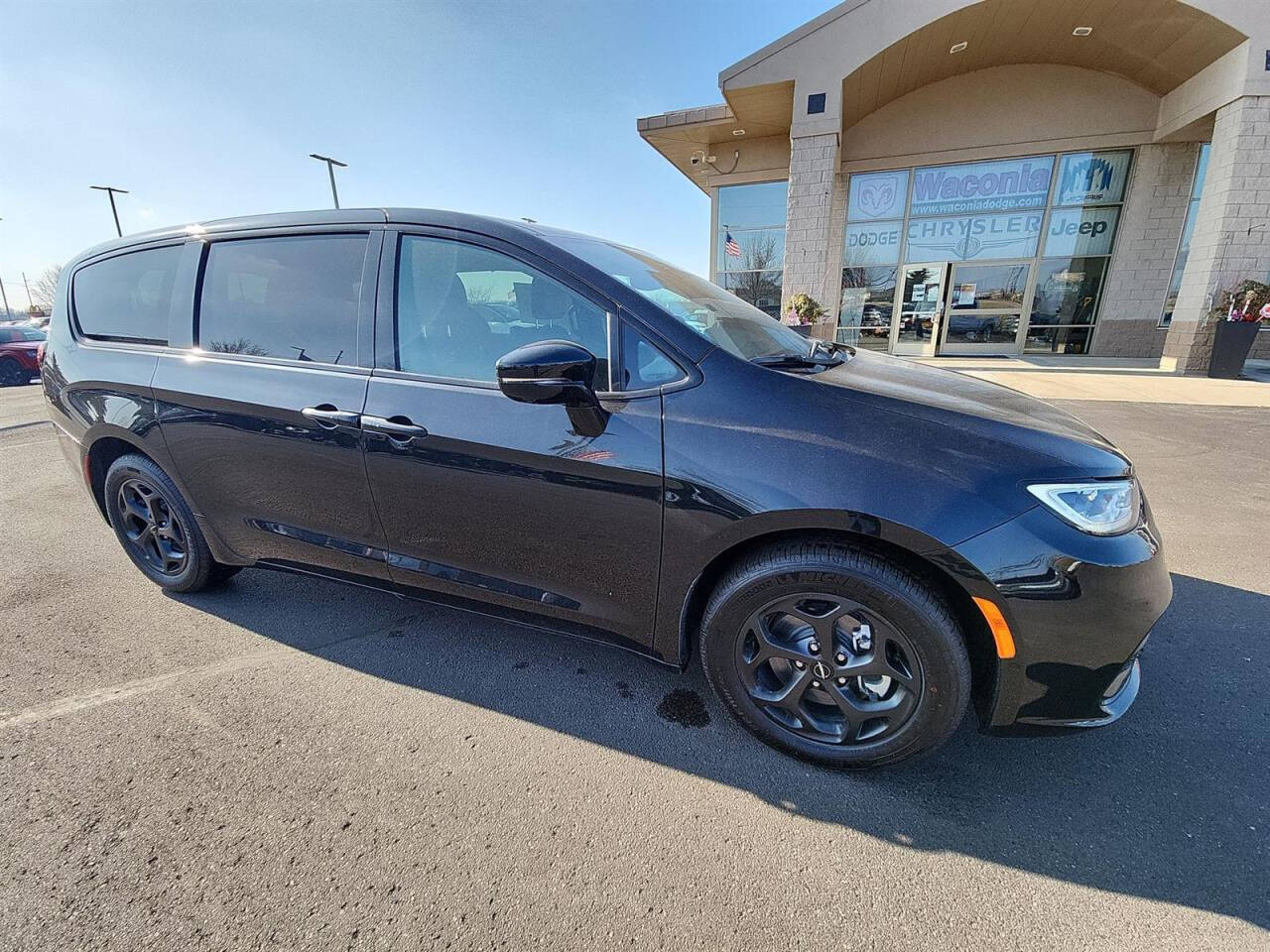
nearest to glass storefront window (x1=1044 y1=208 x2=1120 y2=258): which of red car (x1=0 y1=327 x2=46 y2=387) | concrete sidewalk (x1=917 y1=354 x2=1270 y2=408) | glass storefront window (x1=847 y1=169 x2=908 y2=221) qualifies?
concrete sidewalk (x1=917 y1=354 x2=1270 y2=408)

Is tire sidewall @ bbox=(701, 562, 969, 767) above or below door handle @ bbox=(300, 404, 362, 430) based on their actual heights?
below

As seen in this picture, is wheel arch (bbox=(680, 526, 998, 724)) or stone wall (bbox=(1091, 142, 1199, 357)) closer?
wheel arch (bbox=(680, 526, 998, 724))

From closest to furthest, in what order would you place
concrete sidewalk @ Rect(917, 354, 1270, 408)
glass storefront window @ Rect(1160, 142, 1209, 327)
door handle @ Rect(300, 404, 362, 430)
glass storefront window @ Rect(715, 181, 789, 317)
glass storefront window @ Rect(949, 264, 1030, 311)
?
door handle @ Rect(300, 404, 362, 430), concrete sidewalk @ Rect(917, 354, 1270, 408), glass storefront window @ Rect(1160, 142, 1209, 327), glass storefront window @ Rect(949, 264, 1030, 311), glass storefront window @ Rect(715, 181, 789, 317)

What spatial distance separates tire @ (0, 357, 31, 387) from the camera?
1288 centimetres

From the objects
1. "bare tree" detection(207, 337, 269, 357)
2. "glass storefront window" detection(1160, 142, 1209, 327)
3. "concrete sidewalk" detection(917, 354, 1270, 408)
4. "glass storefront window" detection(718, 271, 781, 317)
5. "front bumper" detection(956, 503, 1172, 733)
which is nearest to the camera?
"front bumper" detection(956, 503, 1172, 733)

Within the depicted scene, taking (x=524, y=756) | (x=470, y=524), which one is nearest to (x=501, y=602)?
(x=470, y=524)

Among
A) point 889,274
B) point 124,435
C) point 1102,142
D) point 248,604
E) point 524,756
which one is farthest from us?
point 889,274

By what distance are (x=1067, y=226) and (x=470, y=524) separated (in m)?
16.2

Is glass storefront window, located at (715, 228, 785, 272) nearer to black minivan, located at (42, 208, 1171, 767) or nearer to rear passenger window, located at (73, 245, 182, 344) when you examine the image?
black minivan, located at (42, 208, 1171, 767)

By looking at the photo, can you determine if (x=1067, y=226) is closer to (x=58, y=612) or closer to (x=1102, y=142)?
(x=1102, y=142)

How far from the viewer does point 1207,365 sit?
10.4 m

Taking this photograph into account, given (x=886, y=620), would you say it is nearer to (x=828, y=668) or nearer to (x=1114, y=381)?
(x=828, y=668)

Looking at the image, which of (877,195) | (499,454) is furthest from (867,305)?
(499,454)

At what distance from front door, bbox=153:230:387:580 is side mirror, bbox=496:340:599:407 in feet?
2.58
